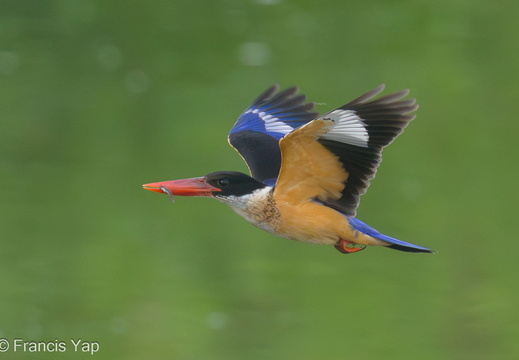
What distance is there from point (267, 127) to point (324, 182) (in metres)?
1.13

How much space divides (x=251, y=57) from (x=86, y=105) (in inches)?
44.5

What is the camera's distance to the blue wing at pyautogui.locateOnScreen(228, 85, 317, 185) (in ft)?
14.4

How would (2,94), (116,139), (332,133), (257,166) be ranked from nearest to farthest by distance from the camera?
(332,133) < (257,166) < (116,139) < (2,94)

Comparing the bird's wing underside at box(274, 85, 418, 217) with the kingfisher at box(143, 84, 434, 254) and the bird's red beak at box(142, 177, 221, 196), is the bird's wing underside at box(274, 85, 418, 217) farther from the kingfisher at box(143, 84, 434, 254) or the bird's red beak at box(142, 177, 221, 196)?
the bird's red beak at box(142, 177, 221, 196)

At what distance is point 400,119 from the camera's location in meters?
3.85

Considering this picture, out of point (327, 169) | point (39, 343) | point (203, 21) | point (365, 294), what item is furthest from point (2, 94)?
point (327, 169)

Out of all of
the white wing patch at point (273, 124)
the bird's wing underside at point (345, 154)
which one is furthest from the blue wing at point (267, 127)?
the bird's wing underside at point (345, 154)

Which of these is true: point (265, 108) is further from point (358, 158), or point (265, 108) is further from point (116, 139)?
point (116, 139)

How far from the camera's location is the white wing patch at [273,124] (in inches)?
195

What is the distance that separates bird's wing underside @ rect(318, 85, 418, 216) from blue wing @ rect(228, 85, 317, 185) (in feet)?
1.47

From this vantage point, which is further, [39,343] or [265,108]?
[39,343]

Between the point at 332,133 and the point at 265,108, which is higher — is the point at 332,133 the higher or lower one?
the lower one

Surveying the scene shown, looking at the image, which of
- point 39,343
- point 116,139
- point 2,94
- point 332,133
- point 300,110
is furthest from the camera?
point 2,94

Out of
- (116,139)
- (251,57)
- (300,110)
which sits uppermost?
(251,57)
